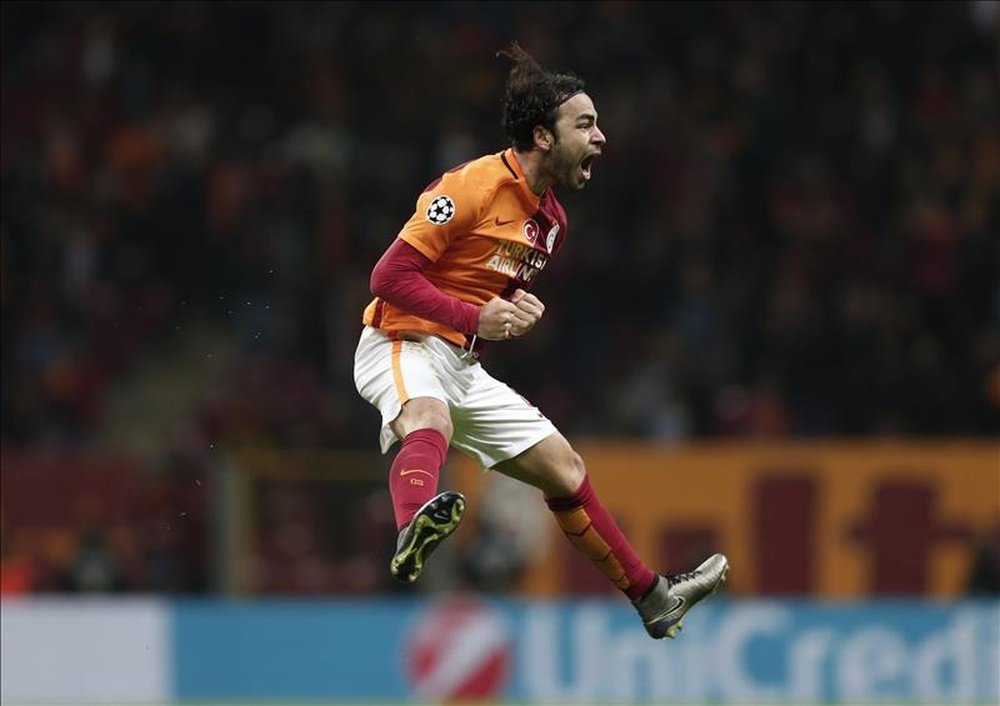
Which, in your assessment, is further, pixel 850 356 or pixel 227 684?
pixel 850 356

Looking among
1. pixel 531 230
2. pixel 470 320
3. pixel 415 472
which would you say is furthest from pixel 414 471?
pixel 531 230

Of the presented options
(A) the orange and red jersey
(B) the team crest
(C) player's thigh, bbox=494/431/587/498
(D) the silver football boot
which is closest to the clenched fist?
(A) the orange and red jersey

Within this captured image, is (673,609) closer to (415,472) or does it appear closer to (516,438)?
(516,438)

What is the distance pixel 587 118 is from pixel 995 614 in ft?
22.1

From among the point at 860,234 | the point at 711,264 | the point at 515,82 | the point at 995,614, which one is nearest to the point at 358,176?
the point at 711,264

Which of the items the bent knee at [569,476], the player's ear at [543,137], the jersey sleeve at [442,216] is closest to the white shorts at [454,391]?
the bent knee at [569,476]

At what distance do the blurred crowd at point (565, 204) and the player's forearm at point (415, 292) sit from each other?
7.52 metres

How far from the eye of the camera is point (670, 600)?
296 inches

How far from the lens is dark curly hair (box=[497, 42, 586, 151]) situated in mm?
7215

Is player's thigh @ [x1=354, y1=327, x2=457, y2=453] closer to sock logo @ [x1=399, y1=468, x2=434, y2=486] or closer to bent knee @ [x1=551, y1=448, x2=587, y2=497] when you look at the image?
sock logo @ [x1=399, y1=468, x2=434, y2=486]

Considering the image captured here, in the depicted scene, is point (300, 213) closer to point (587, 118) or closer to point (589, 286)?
point (589, 286)

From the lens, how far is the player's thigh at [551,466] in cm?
737

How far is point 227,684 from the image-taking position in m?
13.1

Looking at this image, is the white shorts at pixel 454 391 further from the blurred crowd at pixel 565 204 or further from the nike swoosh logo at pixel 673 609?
the blurred crowd at pixel 565 204
